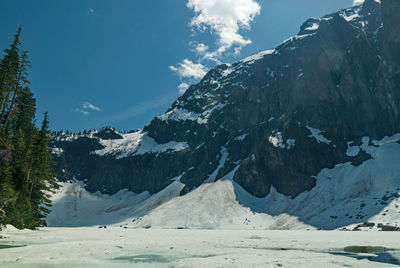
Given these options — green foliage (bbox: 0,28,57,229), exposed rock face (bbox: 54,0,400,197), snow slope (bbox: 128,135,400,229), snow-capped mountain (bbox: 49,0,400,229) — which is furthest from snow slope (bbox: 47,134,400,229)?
green foliage (bbox: 0,28,57,229)

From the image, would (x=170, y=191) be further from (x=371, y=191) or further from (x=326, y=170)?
(x=371, y=191)

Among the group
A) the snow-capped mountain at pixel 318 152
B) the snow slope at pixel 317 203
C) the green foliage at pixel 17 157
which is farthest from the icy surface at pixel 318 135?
the green foliage at pixel 17 157

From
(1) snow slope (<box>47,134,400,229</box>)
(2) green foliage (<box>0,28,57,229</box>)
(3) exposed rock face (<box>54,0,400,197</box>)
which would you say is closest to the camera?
(2) green foliage (<box>0,28,57,229</box>)

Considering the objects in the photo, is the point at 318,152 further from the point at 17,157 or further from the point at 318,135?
the point at 17,157

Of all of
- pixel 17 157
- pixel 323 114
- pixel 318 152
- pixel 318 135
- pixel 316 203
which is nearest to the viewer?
pixel 17 157

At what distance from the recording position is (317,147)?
472 ft

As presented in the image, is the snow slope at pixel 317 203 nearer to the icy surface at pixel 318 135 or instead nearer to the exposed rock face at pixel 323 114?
the exposed rock face at pixel 323 114

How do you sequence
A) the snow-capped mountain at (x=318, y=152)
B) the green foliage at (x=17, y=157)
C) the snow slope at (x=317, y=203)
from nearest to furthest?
the green foliage at (x=17, y=157)
the snow slope at (x=317, y=203)
the snow-capped mountain at (x=318, y=152)

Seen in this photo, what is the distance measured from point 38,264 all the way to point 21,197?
32137 millimetres

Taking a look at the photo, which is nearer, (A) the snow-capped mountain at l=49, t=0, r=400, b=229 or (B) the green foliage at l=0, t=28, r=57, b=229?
(B) the green foliage at l=0, t=28, r=57, b=229

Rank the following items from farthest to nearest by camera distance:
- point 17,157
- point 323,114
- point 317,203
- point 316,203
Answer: point 323,114 → point 316,203 → point 317,203 → point 17,157

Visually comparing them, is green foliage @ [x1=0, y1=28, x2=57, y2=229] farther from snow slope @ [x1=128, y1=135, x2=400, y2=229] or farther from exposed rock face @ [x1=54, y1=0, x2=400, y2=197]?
exposed rock face @ [x1=54, y1=0, x2=400, y2=197]

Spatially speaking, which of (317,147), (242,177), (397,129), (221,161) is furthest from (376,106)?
(221,161)

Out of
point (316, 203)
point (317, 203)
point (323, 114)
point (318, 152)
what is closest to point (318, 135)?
point (318, 152)
